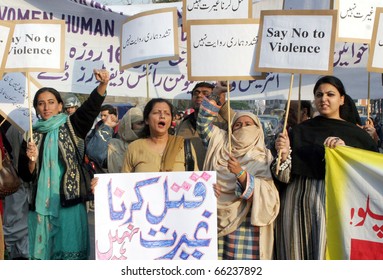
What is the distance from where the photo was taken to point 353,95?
21.4 ft

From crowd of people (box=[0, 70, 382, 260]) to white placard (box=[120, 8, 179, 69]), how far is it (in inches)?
23.9

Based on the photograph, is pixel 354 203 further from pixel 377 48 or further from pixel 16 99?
pixel 16 99

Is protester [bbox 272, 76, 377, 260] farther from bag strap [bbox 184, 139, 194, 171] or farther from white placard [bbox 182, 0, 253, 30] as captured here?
white placard [bbox 182, 0, 253, 30]

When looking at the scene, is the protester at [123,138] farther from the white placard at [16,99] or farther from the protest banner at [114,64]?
the protest banner at [114,64]

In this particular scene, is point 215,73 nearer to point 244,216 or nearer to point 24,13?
point 244,216

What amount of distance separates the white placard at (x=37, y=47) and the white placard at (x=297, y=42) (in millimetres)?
1485

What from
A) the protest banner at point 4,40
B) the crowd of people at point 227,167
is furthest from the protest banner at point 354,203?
the protest banner at point 4,40

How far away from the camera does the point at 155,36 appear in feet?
16.9

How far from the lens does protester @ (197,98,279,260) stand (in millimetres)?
4266

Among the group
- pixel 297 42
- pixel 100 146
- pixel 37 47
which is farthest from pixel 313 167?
pixel 37 47

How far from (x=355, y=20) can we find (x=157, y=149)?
76.5 inches

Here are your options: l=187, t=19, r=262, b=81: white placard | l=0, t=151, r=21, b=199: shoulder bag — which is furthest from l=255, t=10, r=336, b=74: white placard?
l=0, t=151, r=21, b=199: shoulder bag
